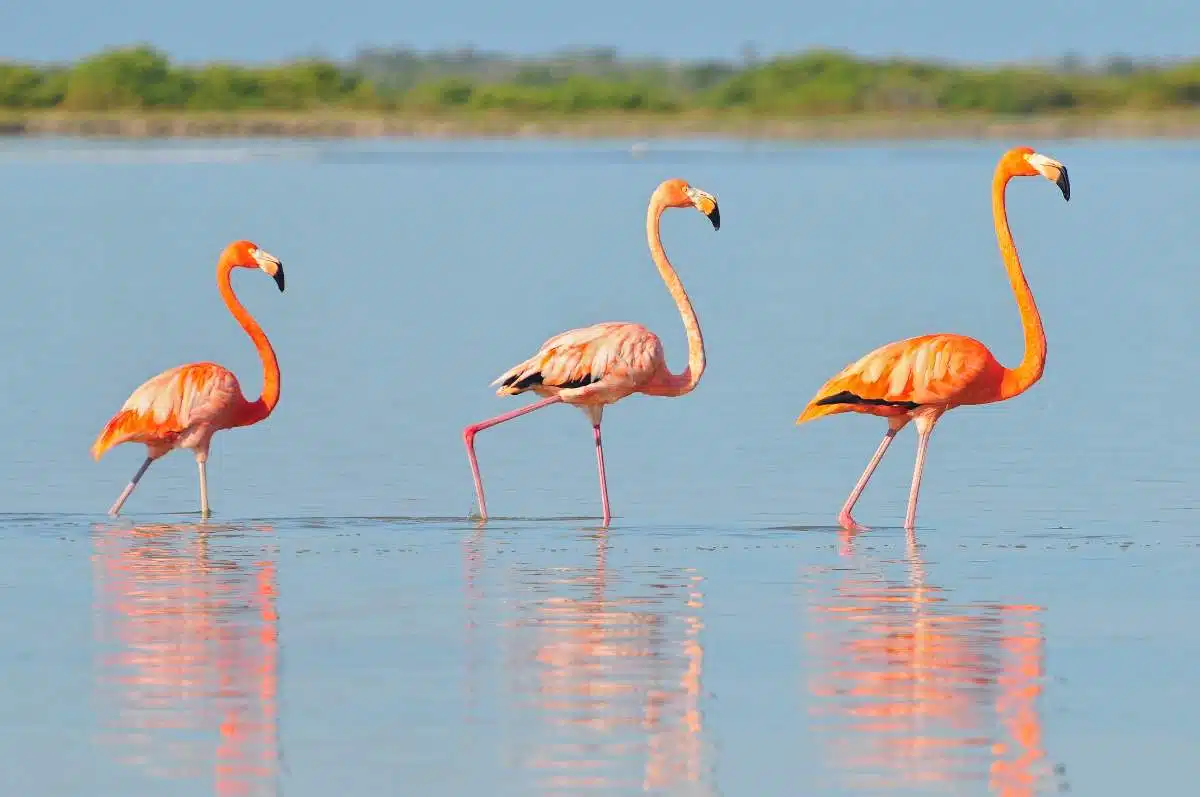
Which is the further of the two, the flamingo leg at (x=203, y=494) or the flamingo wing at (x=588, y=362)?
the flamingo wing at (x=588, y=362)

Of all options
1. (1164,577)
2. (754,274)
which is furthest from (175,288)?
(1164,577)

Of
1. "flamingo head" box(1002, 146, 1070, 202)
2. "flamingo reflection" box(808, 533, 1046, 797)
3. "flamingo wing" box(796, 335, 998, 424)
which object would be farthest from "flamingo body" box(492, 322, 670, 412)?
"flamingo reflection" box(808, 533, 1046, 797)

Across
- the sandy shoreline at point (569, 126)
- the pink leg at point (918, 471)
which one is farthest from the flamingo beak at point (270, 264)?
the sandy shoreline at point (569, 126)

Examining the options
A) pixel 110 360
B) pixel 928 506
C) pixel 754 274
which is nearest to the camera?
pixel 928 506

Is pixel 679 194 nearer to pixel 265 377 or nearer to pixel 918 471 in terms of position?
pixel 918 471

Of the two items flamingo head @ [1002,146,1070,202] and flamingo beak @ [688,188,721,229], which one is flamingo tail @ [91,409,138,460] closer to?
flamingo beak @ [688,188,721,229]

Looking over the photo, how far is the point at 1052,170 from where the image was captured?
11234 millimetres

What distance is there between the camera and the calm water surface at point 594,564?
22.4 ft

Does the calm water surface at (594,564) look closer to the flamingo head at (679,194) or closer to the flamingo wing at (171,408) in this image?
the flamingo wing at (171,408)

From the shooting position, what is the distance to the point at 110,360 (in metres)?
17.5

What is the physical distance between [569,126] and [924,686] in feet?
228

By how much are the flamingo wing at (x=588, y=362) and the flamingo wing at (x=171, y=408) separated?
1201 mm

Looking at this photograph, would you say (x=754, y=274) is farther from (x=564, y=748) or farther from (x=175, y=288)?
(x=564, y=748)

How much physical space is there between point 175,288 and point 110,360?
6.65m
